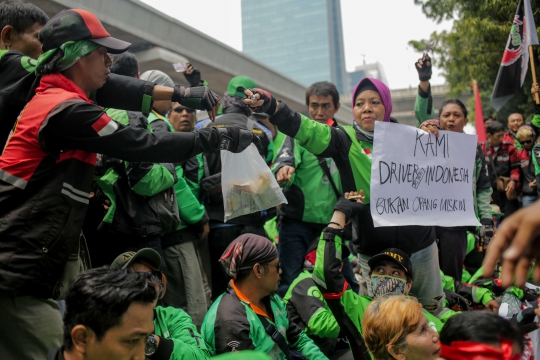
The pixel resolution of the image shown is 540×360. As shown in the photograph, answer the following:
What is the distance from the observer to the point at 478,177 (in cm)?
616

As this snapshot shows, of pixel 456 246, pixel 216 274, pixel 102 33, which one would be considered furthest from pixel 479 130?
pixel 102 33

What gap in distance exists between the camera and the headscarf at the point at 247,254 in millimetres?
4039

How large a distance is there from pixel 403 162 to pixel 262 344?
1582 millimetres

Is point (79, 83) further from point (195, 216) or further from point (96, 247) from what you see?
point (195, 216)

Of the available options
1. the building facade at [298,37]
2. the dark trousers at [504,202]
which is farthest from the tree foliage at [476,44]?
the building facade at [298,37]

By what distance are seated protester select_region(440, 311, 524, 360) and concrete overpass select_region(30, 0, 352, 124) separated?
320 inches

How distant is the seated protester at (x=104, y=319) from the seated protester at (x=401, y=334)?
4.07 feet

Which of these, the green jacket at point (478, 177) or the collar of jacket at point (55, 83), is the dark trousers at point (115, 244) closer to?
the collar of jacket at point (55, 83)

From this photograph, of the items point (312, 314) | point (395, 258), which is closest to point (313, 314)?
point (312, 314)

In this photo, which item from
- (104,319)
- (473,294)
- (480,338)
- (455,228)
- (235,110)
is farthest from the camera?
(455,228)

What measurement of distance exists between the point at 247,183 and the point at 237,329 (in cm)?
88

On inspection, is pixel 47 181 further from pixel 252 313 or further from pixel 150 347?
pixel 252 313

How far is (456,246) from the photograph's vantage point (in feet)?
19.5

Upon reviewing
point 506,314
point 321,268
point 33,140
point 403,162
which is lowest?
point 506,314
